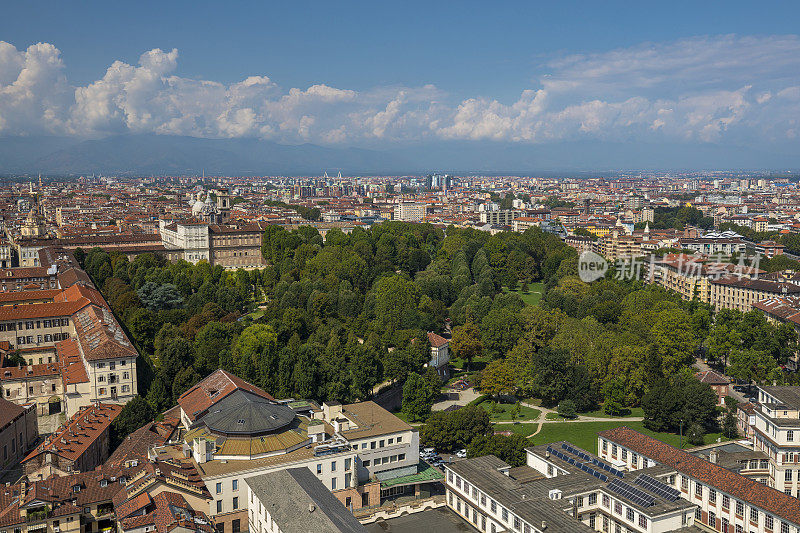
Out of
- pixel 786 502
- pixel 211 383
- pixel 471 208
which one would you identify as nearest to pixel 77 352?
pixel 211 383

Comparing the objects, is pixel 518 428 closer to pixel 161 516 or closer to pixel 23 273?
pixel 161 516

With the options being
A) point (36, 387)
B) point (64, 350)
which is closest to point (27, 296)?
point (64, 350)

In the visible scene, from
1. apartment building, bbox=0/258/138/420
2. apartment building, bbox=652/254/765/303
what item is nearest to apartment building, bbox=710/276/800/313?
apartment building, bbox=652/254/765/303

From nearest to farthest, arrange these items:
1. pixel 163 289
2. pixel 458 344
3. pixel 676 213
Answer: pixel 458 344, pixel 163 289, pixel 676 213

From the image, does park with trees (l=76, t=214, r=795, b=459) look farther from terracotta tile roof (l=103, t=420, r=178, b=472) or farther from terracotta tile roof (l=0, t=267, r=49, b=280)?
terracotta tile roof (l=0, t=267, r=49, b=280)

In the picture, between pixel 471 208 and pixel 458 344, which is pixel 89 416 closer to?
pixel 458 344

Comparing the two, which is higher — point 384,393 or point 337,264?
point 337,264
